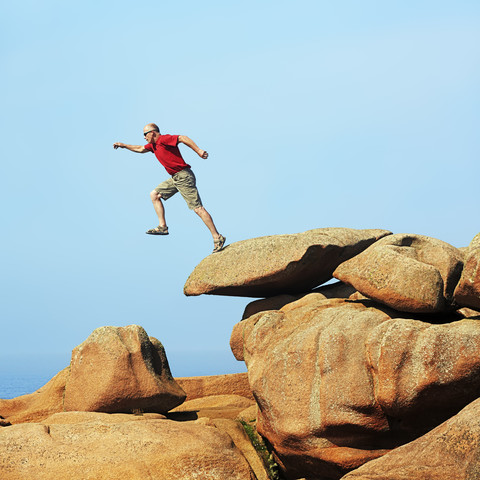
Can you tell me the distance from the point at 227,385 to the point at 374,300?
7.78 m

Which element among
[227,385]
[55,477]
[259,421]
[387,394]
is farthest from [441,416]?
[227,385]

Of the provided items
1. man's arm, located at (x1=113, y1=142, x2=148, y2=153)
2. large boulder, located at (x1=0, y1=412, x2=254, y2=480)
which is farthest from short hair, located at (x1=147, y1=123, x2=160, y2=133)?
large boulder, located at (x1=0, y1=412, x2=254, y2=480)

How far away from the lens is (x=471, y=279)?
12.1 m

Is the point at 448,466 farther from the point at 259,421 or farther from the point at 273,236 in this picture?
the point at 273,236

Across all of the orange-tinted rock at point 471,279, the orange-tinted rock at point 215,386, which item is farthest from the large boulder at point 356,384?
the orange-tinted rock at point 215,386

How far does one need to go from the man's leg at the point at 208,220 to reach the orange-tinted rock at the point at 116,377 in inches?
150

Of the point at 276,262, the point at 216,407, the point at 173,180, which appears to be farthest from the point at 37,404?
the point at 276,262

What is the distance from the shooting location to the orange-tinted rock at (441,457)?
32.5 feet

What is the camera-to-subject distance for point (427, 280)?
13.4m

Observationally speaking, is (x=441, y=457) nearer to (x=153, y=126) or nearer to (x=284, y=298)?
(x=284, y=298)

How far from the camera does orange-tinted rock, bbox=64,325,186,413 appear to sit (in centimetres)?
1555

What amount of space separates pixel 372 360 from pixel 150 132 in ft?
31.8

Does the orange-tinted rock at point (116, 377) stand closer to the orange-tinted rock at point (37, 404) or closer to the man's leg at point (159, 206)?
the orange-tinted rock at point (37, 404)

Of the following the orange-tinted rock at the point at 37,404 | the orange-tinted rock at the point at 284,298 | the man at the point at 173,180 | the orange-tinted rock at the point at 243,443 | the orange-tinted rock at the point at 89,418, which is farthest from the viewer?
the man at the point at 173,180
